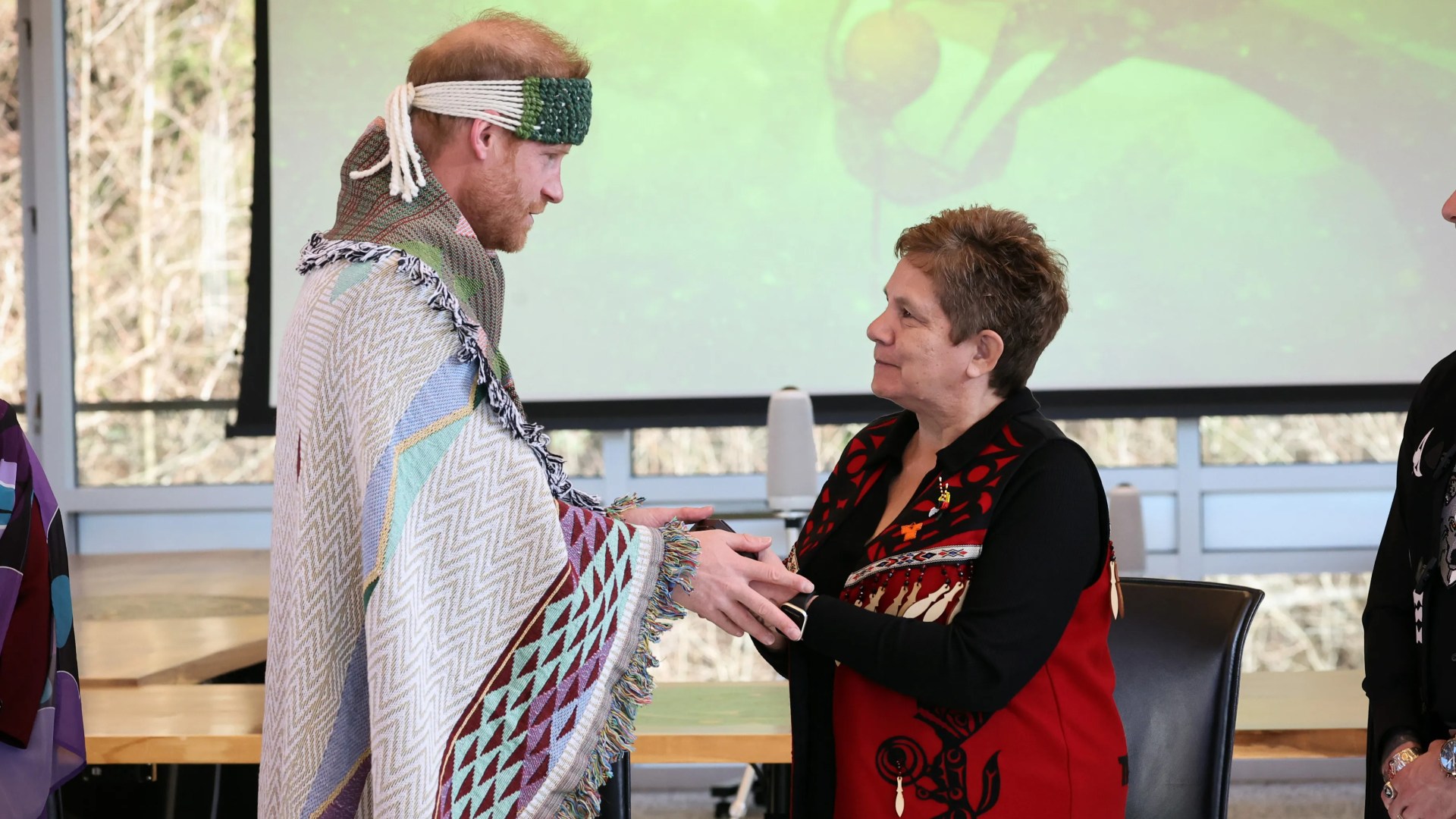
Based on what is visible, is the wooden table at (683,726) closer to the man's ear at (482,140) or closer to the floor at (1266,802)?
the man's ear at (482,140)

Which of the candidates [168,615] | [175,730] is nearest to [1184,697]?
[175,730]

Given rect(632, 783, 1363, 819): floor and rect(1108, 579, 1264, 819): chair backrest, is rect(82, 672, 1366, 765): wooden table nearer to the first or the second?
rect(1108, 579, 1264, 819): chair backrest

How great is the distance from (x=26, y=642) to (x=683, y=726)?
0.90 metres

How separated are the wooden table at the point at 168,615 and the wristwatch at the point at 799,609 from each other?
1.38 m

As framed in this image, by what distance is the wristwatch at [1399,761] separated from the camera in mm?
1559

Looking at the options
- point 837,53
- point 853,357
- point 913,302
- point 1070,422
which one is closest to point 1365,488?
point 1070,422

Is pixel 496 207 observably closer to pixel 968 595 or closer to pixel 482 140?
pixel 482 140

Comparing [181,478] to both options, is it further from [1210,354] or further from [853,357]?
[1210,354]

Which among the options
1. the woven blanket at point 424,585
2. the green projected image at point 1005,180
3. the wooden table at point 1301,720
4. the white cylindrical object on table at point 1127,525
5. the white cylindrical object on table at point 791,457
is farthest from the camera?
the green projected image at point 1005,180

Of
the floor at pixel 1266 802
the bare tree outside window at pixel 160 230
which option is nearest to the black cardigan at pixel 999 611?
the floor at pixel 1266 802

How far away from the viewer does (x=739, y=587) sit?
5.17 feet

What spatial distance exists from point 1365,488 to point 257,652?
365 centimetres

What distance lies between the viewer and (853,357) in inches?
176

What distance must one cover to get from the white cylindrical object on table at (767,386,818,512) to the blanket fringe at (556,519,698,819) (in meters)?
2.00
